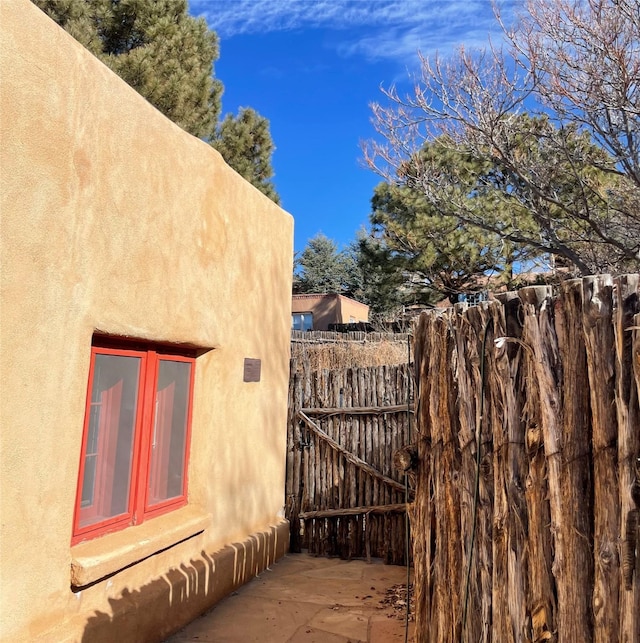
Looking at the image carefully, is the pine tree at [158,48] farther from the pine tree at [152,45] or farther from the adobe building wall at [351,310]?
the adobe building wall at [351,310]

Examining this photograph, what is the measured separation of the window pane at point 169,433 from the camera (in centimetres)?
407

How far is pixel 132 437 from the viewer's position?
381 cm

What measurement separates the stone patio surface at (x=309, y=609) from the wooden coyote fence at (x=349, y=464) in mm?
337

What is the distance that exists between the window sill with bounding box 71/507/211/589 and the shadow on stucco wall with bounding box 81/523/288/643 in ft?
0.79

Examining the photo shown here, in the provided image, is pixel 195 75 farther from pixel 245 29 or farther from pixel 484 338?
pixel 484 338

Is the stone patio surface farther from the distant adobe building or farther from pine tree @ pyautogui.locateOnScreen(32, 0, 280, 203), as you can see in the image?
the distant adobe building

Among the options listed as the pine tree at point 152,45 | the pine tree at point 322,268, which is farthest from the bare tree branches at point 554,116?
the pine tree at point 322,268

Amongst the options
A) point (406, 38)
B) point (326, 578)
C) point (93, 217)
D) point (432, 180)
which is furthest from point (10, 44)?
point (432, 180)

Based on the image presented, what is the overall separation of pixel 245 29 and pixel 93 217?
6.36m

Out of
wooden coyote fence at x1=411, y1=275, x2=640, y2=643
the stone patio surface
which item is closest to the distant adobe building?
the stone patio surface

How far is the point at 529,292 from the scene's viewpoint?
213 cm

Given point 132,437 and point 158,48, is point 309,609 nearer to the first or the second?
point 132,437

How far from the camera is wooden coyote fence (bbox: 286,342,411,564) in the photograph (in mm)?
5918

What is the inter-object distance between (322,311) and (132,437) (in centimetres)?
2392
